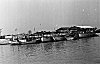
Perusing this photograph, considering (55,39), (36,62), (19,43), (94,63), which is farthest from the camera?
(55,39)

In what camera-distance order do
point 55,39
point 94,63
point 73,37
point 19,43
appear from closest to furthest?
point 94,63
point 19,43
point 55,39
point 73,37

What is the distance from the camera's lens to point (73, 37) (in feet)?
592

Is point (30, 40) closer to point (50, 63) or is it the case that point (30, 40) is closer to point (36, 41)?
point (36, 41)

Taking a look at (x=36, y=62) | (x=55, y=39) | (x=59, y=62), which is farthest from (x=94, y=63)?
(x=55, y=39)

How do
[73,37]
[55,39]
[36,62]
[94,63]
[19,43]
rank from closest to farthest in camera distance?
[94,63] < [36,62] < [19,43] < [55,39] < [73,37]

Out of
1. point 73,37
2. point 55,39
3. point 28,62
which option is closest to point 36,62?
point 28,62

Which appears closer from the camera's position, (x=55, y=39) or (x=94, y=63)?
(x=94, y=63)

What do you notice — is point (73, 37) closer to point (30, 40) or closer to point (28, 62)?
point (30, 40)

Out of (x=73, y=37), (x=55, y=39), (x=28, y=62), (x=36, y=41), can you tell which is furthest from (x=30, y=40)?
(x=28, y=62)

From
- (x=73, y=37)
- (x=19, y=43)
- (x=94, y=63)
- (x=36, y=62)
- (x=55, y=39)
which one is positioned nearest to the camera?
(x=94, y=63)

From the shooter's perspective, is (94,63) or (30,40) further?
(30,40)

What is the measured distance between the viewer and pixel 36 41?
149m

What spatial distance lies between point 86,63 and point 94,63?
216 centimetres

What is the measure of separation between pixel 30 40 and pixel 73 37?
147 feet
